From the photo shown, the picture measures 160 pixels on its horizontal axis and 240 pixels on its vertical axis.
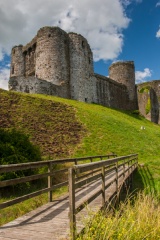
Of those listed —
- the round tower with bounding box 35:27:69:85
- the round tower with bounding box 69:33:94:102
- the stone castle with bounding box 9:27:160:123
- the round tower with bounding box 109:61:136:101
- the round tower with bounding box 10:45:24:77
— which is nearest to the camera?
the stone castle with bounding box 9:27:160:123

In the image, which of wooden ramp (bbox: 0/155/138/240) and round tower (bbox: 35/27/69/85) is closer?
wooden ramp (bbox: 0/155/138/240)

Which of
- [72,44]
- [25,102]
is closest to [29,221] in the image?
[25,102]

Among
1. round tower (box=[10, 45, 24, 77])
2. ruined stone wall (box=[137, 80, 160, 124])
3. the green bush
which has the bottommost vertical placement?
the green bush

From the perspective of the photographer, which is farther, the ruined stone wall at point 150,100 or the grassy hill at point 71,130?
the ruined stone wall at point 150,100

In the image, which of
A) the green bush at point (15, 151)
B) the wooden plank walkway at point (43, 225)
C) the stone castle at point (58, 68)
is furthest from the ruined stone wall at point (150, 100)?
the wooden plank walkway at point (43, 225)

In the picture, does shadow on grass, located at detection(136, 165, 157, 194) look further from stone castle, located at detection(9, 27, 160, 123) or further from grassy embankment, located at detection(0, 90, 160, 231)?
stone castle, located at detection(9, 27, 160, 123)

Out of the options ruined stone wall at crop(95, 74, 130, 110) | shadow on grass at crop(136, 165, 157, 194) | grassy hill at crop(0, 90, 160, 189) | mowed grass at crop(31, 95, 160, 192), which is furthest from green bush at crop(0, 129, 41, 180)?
ruined stone wall at crop(95, 74, 130, 110)

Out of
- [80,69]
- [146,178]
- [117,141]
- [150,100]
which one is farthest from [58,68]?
[146,178]

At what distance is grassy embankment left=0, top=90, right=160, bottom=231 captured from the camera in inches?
843

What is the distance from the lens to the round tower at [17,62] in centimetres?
4956

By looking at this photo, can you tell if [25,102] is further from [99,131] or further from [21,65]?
[21,65]

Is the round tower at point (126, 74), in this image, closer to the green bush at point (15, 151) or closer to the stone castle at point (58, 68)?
the stone castle at point (58, 68)

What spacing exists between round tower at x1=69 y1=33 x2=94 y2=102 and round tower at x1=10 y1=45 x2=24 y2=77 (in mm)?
10782

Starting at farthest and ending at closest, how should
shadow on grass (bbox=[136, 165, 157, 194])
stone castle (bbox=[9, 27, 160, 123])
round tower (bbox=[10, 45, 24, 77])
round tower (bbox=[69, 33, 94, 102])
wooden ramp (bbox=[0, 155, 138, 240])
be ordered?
round tower (bbox=[10, 45, 24, 77]) → round tower (bbox=[69, 33, 94, 102]) → stone castle (bbox=[9, 27, 160, 123]) → shadow on grass (bbox=[136, 165, 157, 194]) → wooden ramp (bbox=[0, 155, 138, 240])
